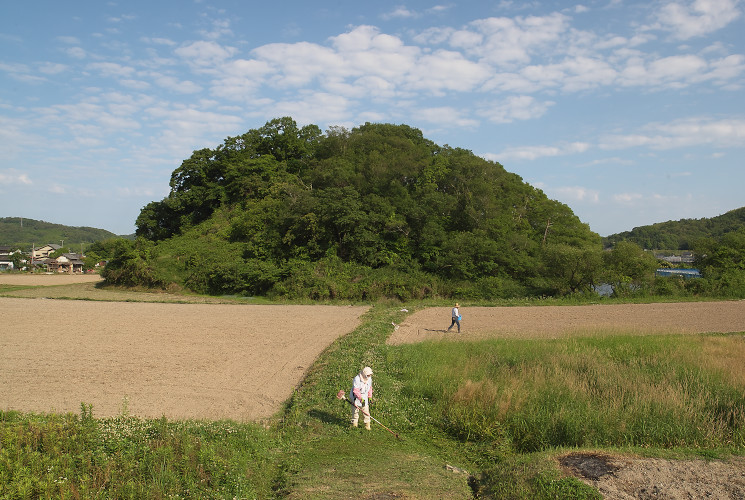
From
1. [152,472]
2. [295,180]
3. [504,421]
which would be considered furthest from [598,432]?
[295,180]

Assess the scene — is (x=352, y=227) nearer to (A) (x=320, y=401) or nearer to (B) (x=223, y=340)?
(B) (x=223, y=340)

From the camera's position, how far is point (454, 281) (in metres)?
36.9

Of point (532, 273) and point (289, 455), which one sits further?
point (532, 273)

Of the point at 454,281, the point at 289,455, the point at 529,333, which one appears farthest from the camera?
the point at 454,281

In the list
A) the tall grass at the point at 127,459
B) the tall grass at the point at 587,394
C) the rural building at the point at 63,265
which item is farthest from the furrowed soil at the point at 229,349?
the rural building at the point at 63,265

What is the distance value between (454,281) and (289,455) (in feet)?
96.7

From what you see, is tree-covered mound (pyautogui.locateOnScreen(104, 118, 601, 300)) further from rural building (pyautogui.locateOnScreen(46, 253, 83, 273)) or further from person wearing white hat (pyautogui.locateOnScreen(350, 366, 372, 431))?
rural building (pyautogui.locateOnScreen(46, 253, 83, 273))

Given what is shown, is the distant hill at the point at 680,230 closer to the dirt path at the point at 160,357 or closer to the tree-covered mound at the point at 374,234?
the tree-covered mound at the point at 374,234

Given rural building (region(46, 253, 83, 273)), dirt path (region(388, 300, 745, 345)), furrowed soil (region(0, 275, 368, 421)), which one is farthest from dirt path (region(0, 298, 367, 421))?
rural building (region(46, 253, 83, 273))

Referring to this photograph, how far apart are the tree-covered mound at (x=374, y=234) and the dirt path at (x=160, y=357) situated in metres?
8.88

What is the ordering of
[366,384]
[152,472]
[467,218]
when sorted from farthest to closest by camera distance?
1. [467,218]
2. [366,384]
3. [152,472]

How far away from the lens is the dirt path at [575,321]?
19875 mm

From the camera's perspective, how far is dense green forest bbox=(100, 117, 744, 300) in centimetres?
3597

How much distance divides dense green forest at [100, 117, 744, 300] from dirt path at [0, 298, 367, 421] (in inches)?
356
